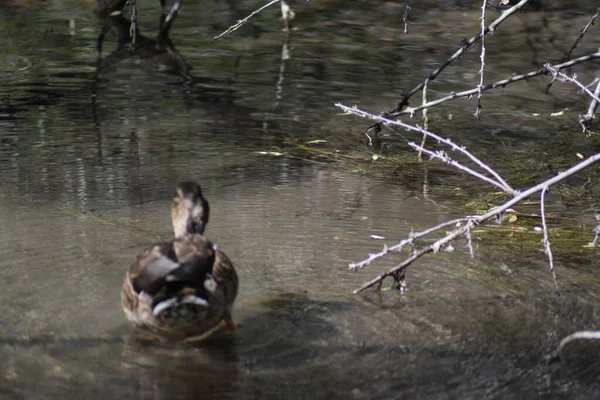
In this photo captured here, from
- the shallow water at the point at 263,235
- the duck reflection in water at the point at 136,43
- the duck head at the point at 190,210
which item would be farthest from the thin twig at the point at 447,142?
the duck reflection in water at the point at 136,43

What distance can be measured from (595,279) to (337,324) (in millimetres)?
1745

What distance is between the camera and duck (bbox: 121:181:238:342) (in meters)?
4.58

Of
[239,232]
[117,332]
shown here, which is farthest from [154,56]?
[117,332]

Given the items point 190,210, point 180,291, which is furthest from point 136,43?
point 180,291

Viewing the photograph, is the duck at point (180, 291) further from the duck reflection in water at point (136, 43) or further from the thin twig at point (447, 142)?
the duck reflection in water at point (136, 43)

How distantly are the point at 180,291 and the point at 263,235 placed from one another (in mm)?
1748

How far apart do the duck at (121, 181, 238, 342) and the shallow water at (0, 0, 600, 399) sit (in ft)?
0.51

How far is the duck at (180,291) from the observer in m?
4.58

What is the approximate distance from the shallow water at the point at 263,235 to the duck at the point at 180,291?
0.15 metres

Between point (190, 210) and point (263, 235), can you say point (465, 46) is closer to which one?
point (263, 235)

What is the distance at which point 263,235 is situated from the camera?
20.6 feet

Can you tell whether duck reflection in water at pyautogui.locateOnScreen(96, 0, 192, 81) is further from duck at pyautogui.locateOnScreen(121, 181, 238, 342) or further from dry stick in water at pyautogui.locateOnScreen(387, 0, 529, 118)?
duck at pyautogui.locateOnScreen(121, 181, 238, 342)

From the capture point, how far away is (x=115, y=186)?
7.14 m

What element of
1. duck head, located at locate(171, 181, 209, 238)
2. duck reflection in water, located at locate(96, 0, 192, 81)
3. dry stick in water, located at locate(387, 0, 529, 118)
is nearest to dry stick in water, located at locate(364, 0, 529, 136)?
dry stick in water, located at locate(387, 0, 529, 118)
